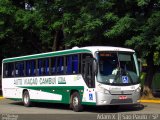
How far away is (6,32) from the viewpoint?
34.4 metres

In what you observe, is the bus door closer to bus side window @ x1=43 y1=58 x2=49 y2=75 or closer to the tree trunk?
bus side window @ x1=43 y1=58 x2=49 y2=75

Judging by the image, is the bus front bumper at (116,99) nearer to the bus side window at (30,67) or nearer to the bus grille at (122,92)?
the bus grille at (122,92)

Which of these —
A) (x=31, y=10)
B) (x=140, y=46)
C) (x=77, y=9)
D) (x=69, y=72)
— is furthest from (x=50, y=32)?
(x=69, y=72)

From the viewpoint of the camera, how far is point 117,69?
66.5 feet

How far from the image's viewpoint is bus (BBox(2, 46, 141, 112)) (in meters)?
20.0

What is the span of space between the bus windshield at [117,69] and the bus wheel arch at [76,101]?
5.63 ft

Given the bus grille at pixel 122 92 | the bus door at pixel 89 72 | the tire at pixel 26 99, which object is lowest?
the tire at pixel 26 99

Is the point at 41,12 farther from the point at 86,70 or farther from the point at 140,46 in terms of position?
the point at 86,70

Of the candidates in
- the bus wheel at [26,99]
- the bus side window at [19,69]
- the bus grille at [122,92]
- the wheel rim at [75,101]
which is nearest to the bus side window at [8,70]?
the bus side window at [19,69]

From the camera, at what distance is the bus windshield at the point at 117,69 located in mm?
20031

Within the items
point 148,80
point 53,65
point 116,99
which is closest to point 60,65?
point 53,65

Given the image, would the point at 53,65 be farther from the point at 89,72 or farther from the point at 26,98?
the point at 26,98

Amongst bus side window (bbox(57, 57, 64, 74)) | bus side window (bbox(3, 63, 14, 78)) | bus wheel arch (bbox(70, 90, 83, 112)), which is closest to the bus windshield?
bus wheel arch (bbox(70, 90, 83, 112))

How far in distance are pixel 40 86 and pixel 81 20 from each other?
221 inches
